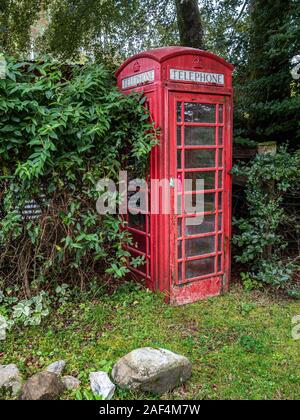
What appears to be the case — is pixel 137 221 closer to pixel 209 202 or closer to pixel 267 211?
pixel 209 202

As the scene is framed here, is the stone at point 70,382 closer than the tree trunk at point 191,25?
Yes

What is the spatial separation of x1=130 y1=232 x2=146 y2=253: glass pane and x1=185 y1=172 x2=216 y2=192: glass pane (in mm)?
773

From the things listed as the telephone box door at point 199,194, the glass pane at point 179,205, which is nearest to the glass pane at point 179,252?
the telephone box door at point 199,194

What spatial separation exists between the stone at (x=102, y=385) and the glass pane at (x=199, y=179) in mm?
2075

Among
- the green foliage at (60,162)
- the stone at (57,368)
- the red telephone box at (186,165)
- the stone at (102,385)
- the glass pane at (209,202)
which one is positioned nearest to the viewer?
the stone at (102,385)

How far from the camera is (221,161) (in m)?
4.20

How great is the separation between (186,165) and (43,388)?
248cm

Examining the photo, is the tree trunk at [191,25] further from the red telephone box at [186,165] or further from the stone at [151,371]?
the stone at [151,371]

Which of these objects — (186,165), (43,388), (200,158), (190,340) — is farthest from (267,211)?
(43,388)

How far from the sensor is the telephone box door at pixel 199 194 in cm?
386

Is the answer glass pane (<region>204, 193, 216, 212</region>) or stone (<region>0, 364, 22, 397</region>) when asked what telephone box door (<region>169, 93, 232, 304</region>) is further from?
stone (<region>0, 364, 22, 397</region>)
